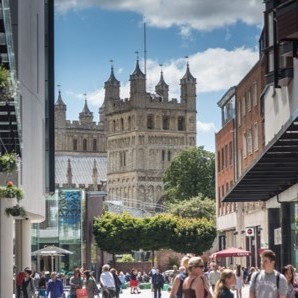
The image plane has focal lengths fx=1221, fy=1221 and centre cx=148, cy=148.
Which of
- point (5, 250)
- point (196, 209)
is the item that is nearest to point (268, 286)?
point (5, 250)

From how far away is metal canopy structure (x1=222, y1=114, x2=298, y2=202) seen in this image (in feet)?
80.6

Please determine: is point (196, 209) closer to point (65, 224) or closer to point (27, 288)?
point (65, 224)

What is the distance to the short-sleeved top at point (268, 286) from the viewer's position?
15984mm

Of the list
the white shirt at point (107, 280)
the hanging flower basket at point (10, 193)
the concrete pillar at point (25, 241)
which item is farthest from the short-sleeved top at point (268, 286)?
the concrete pillar at point (25, 241)

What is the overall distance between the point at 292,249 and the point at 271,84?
21.2 feet

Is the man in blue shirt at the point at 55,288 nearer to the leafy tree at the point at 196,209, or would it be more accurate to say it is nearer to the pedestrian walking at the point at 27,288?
the pedestrian walking at the point at 27,288

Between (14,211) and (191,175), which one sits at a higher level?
(191,175)

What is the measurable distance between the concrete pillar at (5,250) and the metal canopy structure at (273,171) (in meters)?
6.42

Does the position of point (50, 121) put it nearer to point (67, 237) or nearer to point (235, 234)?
point (235, 234)

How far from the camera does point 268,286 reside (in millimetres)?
16031

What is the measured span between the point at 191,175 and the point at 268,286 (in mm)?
144534

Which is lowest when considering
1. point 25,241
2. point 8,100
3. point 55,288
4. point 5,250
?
point 55,288

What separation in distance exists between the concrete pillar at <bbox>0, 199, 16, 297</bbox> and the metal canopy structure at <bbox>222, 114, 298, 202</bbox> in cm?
642

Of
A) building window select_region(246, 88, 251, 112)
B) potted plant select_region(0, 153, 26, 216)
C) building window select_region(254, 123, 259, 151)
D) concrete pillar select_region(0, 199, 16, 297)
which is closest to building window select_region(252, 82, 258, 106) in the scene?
building window select_region(254, 123, 259, 151)
